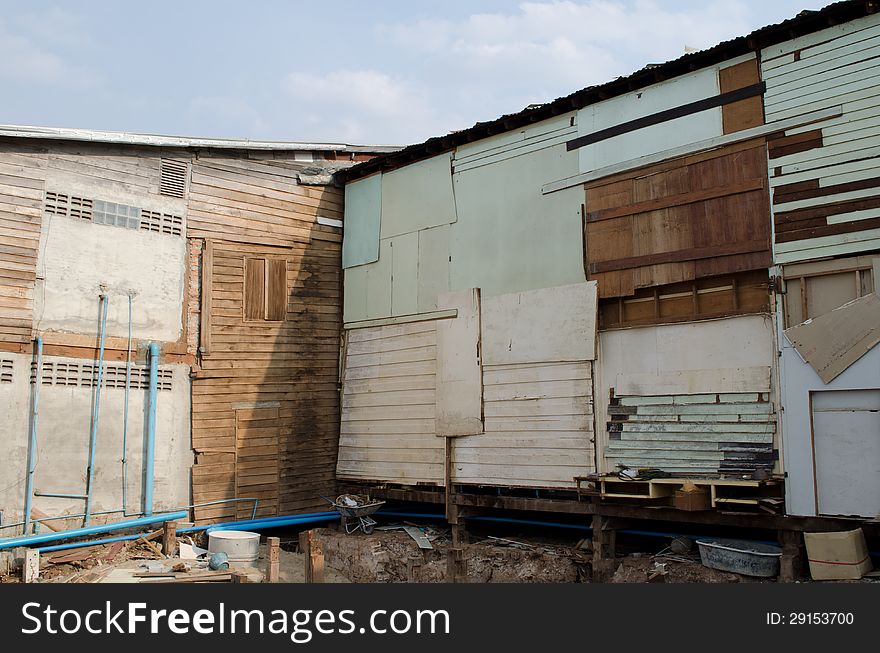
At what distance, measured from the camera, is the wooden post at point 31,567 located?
47.4 feet

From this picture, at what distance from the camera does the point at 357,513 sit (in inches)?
710

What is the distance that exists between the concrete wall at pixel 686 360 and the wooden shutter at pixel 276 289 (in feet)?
25.0

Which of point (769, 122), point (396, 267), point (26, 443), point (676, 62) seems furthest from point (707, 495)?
point (26, 443)

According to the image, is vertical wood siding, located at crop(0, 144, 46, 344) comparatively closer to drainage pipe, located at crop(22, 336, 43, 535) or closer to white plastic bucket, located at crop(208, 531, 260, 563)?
drainage pipe, located at crop(22, 336, 43, 535)

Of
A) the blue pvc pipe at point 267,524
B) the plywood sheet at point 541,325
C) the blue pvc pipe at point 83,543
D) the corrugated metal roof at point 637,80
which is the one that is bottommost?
the blue pvc pipe at point 83,543

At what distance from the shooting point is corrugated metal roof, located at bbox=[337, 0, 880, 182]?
13.1 m

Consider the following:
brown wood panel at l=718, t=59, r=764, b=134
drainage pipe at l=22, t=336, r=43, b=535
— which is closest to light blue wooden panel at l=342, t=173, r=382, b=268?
drainage pipe at l=22, t=336, r=43, b=535

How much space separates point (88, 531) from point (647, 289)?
11.3m

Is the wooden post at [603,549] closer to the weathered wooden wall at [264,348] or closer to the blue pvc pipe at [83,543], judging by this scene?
the weathered wooden wall at [264,348]

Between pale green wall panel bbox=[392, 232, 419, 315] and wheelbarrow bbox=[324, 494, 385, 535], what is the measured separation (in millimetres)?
4211

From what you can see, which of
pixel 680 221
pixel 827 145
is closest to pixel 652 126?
pixel 680 221

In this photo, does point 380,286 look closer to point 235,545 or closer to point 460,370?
point 460,370

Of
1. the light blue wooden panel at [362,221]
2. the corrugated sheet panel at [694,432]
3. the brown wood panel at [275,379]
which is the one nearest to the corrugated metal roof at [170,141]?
the light blue wooden panel at [362,221]

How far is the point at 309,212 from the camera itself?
66.3ft
